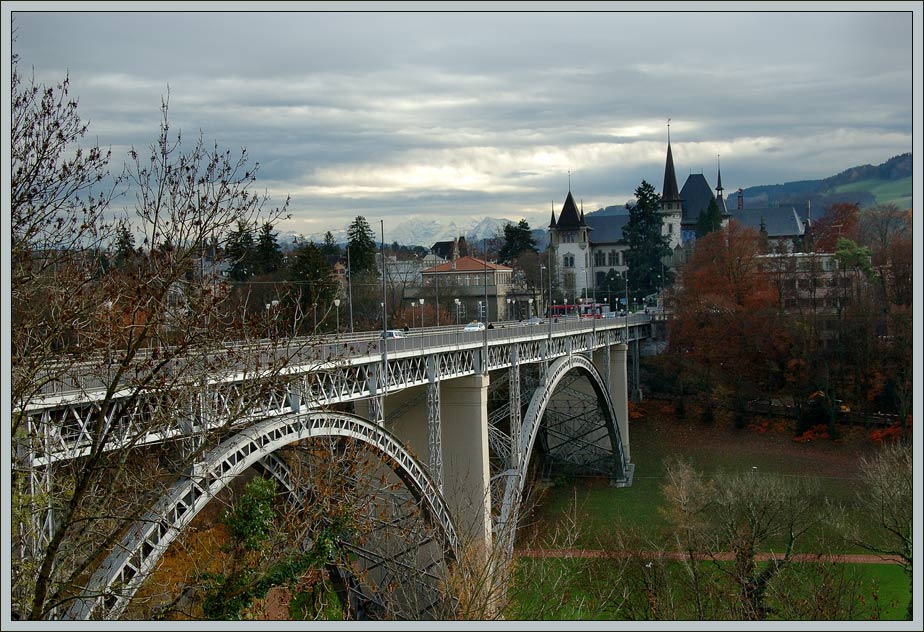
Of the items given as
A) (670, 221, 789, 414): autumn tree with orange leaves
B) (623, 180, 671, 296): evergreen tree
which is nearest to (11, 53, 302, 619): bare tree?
(670, 221, 789, 414): autumn tree with orange leaves

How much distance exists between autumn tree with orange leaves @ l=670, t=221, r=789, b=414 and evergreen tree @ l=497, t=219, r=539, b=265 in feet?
96.5

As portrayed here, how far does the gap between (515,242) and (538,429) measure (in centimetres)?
4921

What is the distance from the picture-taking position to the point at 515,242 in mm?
89750

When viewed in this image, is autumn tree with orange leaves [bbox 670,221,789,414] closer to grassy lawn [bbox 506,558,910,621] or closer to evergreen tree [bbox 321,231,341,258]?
evergreen tree [bbox 321,231,341,258]

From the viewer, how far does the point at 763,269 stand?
57.3 m

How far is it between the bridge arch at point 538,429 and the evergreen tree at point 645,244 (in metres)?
30.8

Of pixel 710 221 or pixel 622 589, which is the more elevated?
pixel 710 221

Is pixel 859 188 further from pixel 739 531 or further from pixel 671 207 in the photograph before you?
pixel 739 531

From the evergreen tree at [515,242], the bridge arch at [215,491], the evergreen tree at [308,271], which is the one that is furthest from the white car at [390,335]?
the evergreen tree at [515,242]

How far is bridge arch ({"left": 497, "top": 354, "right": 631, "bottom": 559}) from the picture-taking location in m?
26.6

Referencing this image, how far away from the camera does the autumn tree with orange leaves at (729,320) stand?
52188 millimetres

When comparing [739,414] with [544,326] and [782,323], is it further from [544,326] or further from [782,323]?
[544,326]

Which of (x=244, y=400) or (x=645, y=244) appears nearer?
(x=244, y=400)

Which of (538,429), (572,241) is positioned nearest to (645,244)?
(572,241)
